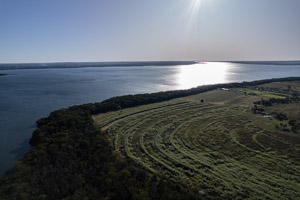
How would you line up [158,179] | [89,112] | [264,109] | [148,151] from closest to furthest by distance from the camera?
[158,179]
[148,151]
[89,112]
[264,109]

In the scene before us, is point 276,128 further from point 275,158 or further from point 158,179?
point 158,179

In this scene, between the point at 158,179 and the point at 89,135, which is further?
the point at 89,135

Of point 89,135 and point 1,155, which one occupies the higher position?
point 89,135

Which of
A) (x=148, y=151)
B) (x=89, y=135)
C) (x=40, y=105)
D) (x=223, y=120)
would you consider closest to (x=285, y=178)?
(x=148, y=151)

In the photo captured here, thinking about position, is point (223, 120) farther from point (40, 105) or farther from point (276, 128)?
point (40, 105)

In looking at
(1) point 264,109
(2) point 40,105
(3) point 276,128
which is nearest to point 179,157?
(3) point 276,128

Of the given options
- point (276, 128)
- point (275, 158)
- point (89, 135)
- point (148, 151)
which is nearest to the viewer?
point (275, 158)
